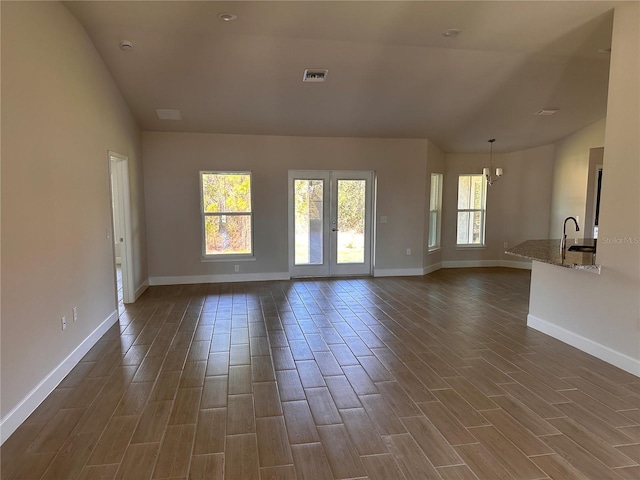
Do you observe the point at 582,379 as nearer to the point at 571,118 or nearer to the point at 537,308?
the point at 537,308

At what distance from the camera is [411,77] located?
4.73 meters

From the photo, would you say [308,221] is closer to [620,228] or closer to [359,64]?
[359,64]

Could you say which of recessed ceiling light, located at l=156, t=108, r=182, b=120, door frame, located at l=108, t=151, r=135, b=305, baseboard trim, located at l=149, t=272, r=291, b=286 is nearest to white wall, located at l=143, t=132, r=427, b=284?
baseboard trim, located at l=149, t=272, r=291, b=286

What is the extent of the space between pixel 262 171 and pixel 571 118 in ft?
16.5

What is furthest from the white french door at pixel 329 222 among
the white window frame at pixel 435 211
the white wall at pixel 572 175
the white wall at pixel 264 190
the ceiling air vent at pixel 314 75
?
the white wall at pixel 572 175

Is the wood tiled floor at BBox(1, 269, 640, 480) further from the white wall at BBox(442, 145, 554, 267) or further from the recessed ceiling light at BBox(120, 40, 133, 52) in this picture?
the white wall at BBox(442, 145, 554, 267)

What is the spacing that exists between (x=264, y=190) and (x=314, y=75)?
2338 millimetres

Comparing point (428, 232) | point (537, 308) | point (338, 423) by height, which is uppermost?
point (428, 232)

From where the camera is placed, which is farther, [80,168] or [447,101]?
[447,101]

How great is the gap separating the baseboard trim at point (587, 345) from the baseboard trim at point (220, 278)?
3.91 meters

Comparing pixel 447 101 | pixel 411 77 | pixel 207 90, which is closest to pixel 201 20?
pixel 207 90

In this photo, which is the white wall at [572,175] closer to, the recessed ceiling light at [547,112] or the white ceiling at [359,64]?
the white ceiling at [359,64]

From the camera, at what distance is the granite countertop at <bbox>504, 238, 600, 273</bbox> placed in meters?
3.43

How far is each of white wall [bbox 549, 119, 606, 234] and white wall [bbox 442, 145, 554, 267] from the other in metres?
0.24
